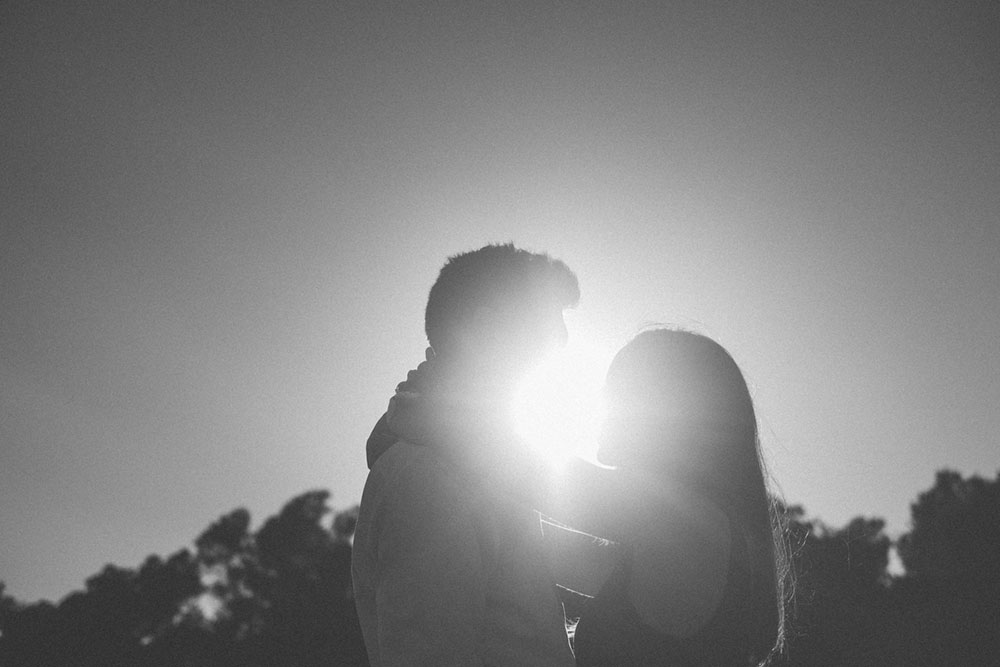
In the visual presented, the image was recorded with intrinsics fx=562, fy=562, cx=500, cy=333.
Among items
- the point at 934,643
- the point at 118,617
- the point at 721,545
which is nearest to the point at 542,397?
the point at 721,545

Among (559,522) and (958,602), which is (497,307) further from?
(958,602)

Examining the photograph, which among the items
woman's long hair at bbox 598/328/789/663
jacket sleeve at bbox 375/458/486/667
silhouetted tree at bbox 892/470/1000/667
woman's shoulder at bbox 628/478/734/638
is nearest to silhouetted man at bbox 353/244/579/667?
jacket sleeve at bbox 375/458/486/667

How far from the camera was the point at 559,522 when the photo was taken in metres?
2.60

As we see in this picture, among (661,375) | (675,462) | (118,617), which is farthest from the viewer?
(118,617)

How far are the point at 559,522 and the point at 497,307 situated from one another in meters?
1.20

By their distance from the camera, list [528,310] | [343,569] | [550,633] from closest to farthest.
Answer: [550,633] → [528,310] → [343,569]

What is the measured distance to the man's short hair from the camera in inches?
125

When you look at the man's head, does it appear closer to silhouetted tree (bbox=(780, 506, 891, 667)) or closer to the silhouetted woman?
the silhouetted woman

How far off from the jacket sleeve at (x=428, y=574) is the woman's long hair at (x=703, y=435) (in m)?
0.95

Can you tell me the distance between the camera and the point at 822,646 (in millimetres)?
22344

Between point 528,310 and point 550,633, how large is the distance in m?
1.63

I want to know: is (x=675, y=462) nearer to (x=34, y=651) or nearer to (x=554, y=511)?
(x=554, y=511)

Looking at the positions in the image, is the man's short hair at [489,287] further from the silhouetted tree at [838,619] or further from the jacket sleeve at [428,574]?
the silhouetted tree at [838,619]

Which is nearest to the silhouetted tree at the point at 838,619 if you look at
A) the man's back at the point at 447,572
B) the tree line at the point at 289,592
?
the tree line at the point at 289,592
